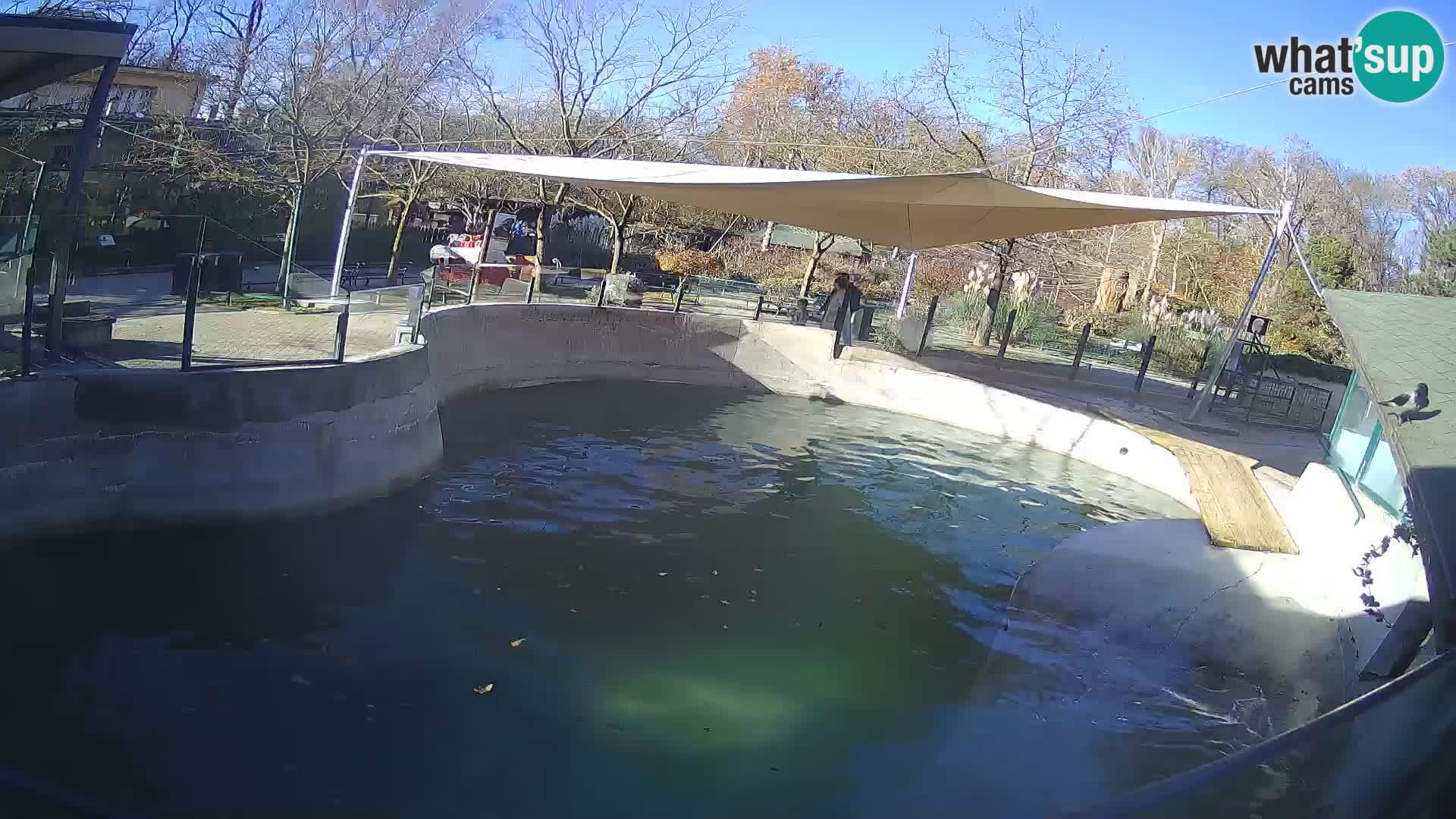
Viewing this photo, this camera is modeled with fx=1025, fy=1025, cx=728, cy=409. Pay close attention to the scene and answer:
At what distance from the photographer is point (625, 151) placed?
21.8 m

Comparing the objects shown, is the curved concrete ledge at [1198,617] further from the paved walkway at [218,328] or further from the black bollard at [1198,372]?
the black bollard at [1198,372]

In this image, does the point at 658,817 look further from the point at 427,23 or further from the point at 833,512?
the point at 427,23

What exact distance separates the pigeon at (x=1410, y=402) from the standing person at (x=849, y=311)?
38.9 feet

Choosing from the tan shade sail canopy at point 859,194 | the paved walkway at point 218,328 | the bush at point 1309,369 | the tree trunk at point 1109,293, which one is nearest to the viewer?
the paved walkway at point 218,328

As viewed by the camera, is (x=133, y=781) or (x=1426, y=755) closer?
(x=1426, y=755)

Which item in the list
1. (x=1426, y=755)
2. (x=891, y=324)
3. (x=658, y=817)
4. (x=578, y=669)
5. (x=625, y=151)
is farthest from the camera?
(x=625, y=151)

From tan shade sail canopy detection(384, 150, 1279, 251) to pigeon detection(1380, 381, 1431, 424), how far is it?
4914mm

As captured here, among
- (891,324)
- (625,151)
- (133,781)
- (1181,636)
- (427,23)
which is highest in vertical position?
(427,23)

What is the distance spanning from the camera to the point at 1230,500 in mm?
10125

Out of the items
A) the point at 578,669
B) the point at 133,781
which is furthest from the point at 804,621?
the point at 133,781

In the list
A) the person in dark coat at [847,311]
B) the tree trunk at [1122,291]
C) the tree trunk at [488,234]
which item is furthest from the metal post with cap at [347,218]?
the tree trunk at [1122,291]

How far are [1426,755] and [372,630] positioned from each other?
5.96 meters

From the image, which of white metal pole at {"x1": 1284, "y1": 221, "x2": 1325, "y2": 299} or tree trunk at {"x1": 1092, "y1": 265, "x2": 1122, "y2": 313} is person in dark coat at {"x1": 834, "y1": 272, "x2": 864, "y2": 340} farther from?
tree trunk at {"x1": 1092, "y1": 265, "x2": 1122, "y2": 313}

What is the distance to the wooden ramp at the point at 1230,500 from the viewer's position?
349 inches
